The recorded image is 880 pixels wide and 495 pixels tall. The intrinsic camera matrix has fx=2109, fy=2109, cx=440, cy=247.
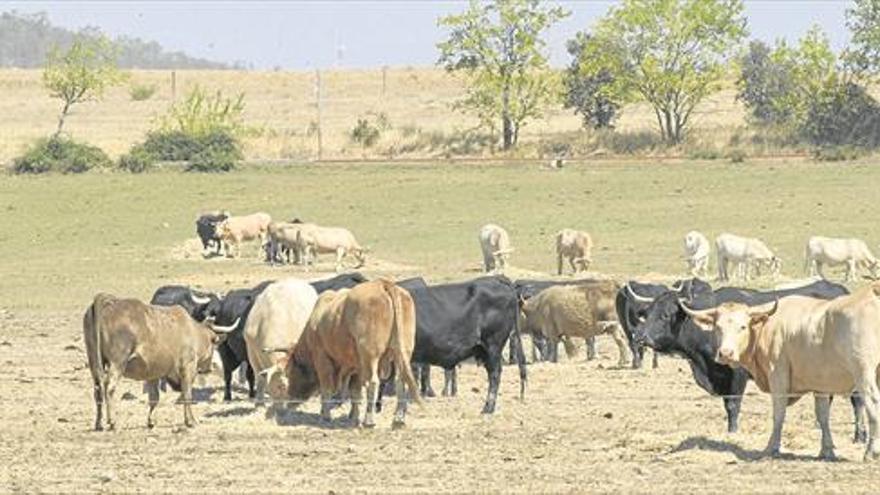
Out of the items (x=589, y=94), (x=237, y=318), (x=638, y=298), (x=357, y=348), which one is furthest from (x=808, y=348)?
(x=589, y=94)

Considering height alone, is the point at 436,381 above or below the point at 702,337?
below

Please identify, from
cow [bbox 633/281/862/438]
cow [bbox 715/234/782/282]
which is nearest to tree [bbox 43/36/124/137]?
cow [bbox 715/234/782/282]

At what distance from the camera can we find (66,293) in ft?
120

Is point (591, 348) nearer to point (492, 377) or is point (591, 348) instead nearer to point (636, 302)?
point (636, 302)

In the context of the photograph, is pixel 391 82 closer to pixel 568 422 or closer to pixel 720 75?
pixel 720 75

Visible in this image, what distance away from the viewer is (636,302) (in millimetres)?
23297

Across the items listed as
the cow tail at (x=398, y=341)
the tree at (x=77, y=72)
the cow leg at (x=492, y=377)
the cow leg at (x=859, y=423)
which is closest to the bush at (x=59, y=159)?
the tree at (x=77, y=72)

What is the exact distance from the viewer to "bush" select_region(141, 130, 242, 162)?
6644cm

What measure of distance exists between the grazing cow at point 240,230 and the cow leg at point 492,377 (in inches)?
960

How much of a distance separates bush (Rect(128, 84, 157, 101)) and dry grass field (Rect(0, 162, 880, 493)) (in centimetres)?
5217

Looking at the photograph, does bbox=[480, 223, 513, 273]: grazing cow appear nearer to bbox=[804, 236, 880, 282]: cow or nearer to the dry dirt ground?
bbox=[804, 236, 880, 282]: cow

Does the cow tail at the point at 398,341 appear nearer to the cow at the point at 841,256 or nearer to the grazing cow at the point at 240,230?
the cow at the point at 841,256

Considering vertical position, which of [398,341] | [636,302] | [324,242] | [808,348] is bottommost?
[324,242]

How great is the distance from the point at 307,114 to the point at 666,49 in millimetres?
30445
